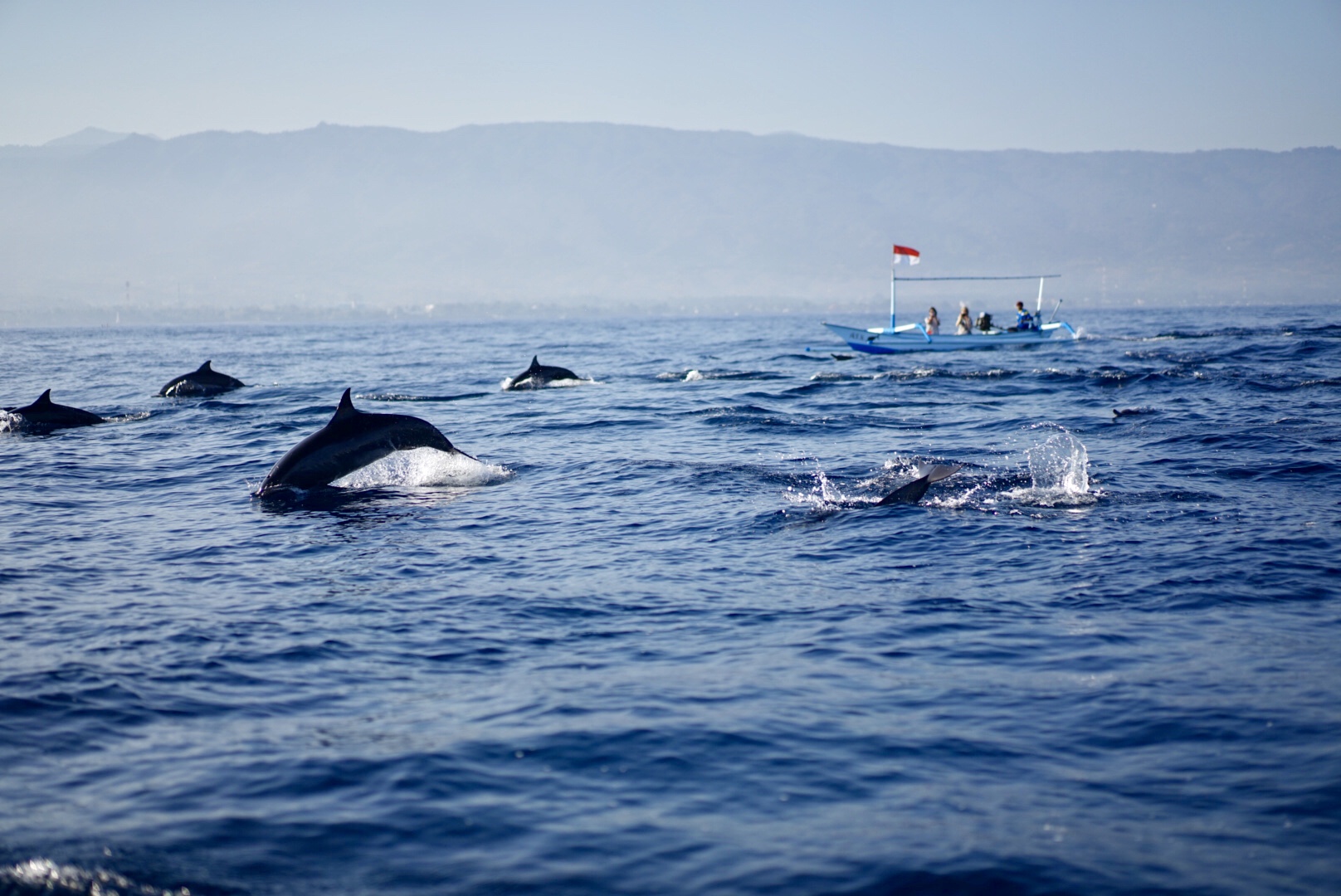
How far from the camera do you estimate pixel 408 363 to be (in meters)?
56.3

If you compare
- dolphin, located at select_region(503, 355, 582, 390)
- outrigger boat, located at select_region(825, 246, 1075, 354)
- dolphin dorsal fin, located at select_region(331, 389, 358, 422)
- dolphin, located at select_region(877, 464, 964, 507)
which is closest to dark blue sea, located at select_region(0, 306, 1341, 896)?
dolphin, located at select_region(877, 464, 964, 507)

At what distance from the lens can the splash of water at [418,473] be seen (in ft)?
56.1

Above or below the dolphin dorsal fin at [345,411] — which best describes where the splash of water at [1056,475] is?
below

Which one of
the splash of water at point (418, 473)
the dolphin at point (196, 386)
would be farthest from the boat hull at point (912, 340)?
the splash of water at point (418, 473)

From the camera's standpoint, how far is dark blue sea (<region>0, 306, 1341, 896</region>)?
5.92 m

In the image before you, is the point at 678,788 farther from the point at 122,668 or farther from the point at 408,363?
the point at 408,363

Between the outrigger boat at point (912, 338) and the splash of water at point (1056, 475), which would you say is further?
the outrigger boat at point (912, 338)

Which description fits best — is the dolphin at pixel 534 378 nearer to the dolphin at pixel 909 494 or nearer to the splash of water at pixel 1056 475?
the splash of water at pixel 1056 475

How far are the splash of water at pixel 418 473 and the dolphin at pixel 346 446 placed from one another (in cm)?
58

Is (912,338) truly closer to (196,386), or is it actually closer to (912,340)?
(912,340)

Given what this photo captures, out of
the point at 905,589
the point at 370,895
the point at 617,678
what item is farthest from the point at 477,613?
the point at 370,895

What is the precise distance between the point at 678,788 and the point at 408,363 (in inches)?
2034

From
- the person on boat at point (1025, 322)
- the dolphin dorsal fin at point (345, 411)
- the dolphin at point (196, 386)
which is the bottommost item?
the dolphin at point (196, 386)

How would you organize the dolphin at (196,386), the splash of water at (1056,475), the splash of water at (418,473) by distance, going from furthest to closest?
the dolphin at (196,386)
the splash of water at (418,473)
the splash of water at (1056,475)
